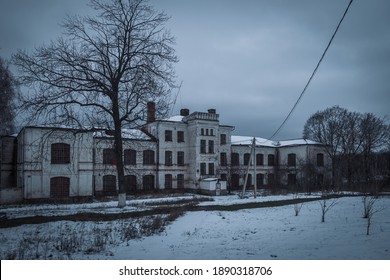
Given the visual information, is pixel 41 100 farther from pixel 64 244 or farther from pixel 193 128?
pixel 193 128

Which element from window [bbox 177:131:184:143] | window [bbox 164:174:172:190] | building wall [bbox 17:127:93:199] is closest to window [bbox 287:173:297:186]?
window [bbox 177:131:184:143]

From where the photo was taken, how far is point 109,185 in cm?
2792

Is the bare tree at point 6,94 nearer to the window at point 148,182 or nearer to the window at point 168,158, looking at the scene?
the window at point 148,182

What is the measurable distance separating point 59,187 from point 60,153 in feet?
9.97

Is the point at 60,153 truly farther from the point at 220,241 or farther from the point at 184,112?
the point at 220,241

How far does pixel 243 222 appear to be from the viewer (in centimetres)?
1145

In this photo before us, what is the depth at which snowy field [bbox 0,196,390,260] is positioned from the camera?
6551 millimetres

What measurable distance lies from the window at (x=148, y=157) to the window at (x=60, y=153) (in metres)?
8.47

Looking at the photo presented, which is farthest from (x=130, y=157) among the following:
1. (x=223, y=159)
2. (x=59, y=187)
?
(x=223, y=159)

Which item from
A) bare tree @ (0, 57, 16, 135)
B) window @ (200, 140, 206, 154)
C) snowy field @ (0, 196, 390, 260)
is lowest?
snowy field @ (0, 196, 390, 260)

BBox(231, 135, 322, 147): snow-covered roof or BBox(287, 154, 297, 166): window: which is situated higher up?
BBox(231, 135, 322, 147): snow-covered roof

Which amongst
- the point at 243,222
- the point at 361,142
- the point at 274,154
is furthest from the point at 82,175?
the point at 361,142

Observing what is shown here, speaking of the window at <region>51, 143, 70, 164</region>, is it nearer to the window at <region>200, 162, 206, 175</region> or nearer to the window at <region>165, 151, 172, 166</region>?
the window at <region>165, 151, 172, 166</region>

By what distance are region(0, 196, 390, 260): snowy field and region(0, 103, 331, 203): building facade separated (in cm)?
836
